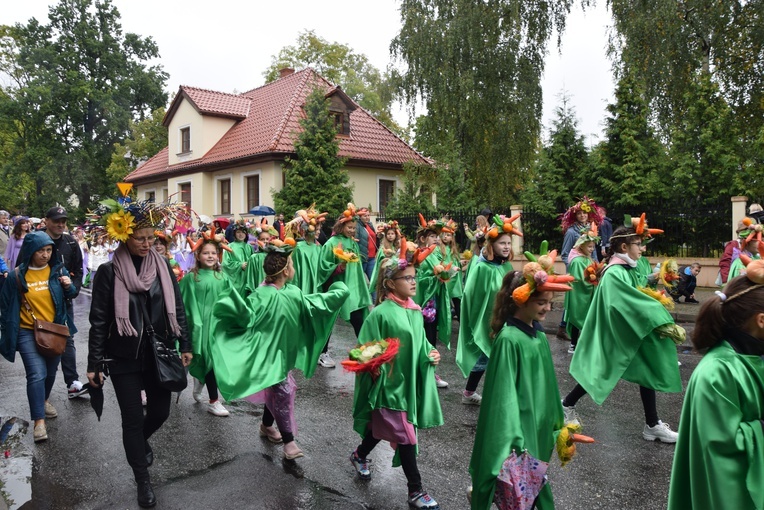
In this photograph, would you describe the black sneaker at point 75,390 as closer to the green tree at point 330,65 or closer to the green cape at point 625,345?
the green cape at point 625,345

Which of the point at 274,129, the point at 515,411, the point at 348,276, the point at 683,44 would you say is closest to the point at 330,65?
the point at 274,129

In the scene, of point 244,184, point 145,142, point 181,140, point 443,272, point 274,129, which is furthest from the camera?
point 145,142

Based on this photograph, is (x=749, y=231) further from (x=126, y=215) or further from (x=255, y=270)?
(x=126, y=215)

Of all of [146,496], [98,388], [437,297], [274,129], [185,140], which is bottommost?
[146,496]

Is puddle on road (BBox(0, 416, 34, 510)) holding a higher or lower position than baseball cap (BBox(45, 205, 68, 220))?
lower

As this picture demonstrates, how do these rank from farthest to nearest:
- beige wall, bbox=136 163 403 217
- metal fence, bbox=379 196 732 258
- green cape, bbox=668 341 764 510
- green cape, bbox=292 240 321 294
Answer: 1. beige wall, bbox=136 163 403 217
2. metal fence, bbox=379 196 732 258
3. green cape, bbox=292 240 321 294
4. green cape, bbox=668 341 764 510

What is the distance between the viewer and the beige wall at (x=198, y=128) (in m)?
30.0

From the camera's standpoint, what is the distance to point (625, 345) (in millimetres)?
5320

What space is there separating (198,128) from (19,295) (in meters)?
25.8

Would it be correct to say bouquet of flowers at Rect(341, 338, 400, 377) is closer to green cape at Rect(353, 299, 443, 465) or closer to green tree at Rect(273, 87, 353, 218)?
green cape at Rect(353, 299, 443, 465)

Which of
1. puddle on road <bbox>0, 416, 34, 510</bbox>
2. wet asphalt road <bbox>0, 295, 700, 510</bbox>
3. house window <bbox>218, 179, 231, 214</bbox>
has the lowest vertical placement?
puddle on road <bbox>0, 416, 34, 510</bbox>

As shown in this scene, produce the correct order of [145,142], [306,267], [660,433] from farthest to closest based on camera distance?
[145,142]
[306,267]
[660,433]

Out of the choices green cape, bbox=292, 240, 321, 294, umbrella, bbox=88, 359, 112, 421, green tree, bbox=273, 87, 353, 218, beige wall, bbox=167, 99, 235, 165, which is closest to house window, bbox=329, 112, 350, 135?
green tree, bbox=273, 87, 353, 218

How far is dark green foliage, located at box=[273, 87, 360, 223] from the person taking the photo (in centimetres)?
2322
